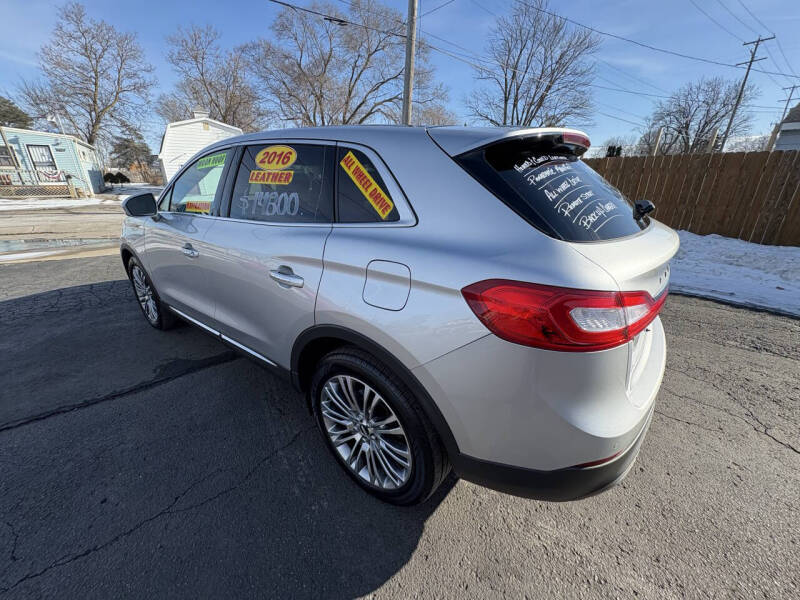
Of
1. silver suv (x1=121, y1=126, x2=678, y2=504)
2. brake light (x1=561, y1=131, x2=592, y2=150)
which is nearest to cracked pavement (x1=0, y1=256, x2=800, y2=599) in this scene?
silver suv (x1=121, y1=126, x2=678, y2=504)

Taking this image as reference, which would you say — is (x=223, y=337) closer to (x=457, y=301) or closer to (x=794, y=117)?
(x=457, y=301)

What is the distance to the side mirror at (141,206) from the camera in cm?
312

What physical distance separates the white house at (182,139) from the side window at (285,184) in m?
21.9

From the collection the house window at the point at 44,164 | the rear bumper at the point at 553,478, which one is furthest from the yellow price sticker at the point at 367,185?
the house window at the point at 44,164

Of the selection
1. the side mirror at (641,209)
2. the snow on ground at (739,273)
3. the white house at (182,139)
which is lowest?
the snow on ground at (739,273)

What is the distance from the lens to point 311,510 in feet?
5.94

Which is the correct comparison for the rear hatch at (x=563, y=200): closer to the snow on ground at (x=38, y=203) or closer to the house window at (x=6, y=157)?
the snow on ground at (x=38, y=203)

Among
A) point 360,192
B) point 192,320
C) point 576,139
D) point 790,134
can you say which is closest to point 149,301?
point 192,320

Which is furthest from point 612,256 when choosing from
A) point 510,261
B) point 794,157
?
point 794,157

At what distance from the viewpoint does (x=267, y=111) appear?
32.8 meters

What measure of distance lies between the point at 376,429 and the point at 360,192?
3.90 ft

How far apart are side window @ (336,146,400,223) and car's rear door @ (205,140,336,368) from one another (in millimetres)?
89

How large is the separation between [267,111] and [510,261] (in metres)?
38.3

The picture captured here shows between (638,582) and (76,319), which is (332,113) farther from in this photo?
(638,582)
